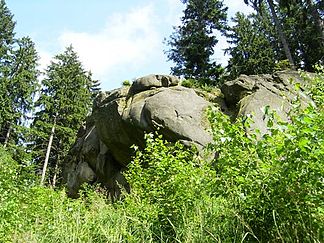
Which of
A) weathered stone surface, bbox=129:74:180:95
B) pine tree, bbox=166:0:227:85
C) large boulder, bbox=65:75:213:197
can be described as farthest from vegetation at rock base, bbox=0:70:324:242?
pine tree, bbox=166:0:227:85

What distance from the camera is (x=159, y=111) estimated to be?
12.1 metres

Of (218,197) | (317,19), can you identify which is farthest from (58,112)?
(218,197)

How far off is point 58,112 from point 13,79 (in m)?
4.23

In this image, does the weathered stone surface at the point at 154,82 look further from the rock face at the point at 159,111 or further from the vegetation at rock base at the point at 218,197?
the vegetation at rock base at the point at 218,197

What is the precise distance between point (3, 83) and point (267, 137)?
90.1ft

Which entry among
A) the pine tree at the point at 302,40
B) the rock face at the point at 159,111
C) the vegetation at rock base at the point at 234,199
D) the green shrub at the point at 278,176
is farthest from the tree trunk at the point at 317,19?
the green shrub at the point at 278,176

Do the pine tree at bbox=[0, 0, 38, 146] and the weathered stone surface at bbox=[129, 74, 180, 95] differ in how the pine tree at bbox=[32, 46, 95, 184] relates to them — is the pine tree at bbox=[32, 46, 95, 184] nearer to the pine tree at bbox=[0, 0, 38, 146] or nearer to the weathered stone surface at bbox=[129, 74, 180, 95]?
the pine tree at bbox=[0, 0, 38, 146]

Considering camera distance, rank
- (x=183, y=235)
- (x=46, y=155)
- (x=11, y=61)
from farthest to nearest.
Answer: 1. (x=11, y=61)
2. (x=46, y=155)
3. (x=183, y=235)

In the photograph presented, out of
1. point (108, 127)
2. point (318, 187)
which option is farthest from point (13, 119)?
point (318, 187)

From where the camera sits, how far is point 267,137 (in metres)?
2.96

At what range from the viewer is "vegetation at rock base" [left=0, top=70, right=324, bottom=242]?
8.43 ft

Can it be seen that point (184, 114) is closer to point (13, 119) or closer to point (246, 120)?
point (246, 120)

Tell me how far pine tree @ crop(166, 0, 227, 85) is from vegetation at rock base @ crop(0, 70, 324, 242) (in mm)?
18696

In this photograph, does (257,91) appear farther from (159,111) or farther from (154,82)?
(154,82)
